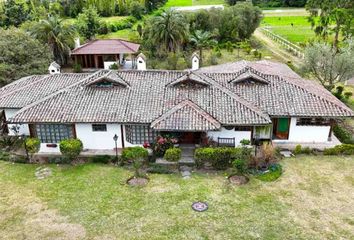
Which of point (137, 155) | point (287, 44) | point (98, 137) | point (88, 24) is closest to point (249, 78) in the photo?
point (137, 155)

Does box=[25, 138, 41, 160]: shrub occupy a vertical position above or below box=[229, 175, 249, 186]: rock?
above

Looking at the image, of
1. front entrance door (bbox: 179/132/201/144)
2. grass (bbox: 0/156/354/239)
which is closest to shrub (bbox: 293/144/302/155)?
grass (bbox: 0/156/354/239)

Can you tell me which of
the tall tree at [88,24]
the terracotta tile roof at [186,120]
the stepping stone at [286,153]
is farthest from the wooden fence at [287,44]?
the terracotta tile roof at [186,120]

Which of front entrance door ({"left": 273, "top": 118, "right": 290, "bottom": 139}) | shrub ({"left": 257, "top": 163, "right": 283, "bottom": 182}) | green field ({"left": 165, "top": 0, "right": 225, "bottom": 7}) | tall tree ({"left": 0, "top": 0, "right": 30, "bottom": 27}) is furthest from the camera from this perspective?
green field ({"left": 165, "top": 0, "right": 225, "bottom": 7})

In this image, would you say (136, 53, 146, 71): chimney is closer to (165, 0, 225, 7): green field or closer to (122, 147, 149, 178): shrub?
(122, 147, 149, 178): shrub

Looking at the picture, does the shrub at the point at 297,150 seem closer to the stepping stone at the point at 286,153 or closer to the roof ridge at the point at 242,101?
the stepping stone at the point at 286,153

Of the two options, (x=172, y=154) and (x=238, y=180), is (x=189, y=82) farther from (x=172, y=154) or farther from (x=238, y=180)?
(x=238, y=180)
